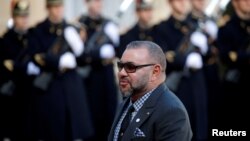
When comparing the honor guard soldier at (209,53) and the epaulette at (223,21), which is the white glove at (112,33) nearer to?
the honor guard soldier at (209,53)

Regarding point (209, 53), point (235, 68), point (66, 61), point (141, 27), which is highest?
point (141, 27)

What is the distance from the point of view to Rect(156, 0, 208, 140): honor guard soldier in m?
10.8

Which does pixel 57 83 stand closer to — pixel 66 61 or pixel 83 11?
pixel 66 61

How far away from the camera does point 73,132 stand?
10.5m

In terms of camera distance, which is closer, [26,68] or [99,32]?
[26,68]

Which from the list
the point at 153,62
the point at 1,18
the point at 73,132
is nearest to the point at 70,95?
the point at 73,132

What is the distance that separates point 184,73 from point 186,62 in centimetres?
13

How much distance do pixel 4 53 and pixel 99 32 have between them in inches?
47.0

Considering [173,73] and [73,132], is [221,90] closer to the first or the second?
[173,73]

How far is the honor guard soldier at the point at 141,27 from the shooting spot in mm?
11180

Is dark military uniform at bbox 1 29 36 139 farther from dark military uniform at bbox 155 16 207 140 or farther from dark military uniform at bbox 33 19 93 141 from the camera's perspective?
dark military uniform at bbox 155 16 207 140

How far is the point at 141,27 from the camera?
1124cm

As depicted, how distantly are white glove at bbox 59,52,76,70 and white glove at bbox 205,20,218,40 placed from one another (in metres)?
1.83

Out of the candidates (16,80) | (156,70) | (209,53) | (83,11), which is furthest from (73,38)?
(156,70)
